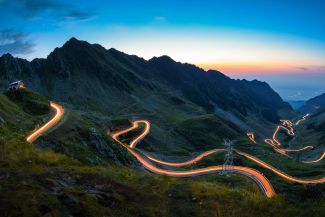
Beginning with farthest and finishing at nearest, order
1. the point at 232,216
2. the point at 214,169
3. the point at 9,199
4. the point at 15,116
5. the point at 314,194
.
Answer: the point at 214,169 < the point at 15,116 < the point at 314,194 < the point at 232,216 < the point at 9,199

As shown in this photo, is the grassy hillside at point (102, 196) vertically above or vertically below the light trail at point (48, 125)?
below

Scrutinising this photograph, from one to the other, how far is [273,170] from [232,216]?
15242cm

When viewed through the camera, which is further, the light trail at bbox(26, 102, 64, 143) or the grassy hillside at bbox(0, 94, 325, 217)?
the light trail at bbox(26, 102, 64, 143)

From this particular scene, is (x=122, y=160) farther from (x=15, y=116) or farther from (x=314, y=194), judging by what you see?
(x=314, y=194)

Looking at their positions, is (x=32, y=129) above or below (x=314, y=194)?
above

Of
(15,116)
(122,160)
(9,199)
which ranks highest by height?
(15,116)

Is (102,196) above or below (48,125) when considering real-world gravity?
below

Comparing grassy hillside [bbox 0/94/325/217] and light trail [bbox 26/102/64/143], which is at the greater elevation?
light trail [bbox 26/102/64/143]

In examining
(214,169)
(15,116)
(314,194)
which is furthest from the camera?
(214,169)

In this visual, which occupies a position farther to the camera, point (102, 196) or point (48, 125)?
point (48, 125)

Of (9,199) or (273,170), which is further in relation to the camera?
(273,170)

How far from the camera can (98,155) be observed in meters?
97.3

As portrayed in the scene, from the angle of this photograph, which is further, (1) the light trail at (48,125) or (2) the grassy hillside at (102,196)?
(1) the light trail at (48,125)

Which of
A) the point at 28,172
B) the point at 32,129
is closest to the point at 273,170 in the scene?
the point at 32,129
